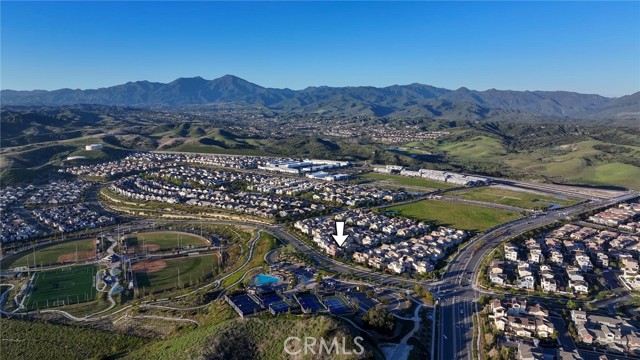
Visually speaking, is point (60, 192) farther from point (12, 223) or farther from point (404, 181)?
point (404, 181)

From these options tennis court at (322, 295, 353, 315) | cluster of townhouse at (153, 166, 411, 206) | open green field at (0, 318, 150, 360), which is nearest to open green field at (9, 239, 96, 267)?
open green field at (0, 318, 150, 360)

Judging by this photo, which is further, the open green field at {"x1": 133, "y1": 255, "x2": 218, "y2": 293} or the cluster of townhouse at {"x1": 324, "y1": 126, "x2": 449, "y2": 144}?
the cluster of townhouse at {"x1": 324, "y1": 126, "x2": 449, "y2": 144}

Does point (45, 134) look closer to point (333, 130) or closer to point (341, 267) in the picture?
point (333, 130)

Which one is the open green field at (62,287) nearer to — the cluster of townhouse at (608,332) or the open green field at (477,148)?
the cluster of townhouse at (608,332)

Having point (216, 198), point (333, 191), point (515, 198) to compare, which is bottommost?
point (216, 198)

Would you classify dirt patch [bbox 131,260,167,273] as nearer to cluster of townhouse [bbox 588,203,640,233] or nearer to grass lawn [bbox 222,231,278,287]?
grass lawn [bbox 222,231,278,287]

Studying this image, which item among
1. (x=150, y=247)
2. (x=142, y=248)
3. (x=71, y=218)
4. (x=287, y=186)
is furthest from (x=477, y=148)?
(x=71, y=218)

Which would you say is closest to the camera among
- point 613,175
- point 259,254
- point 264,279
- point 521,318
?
point 521,318
